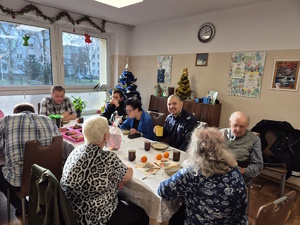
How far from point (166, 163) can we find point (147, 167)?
170 mm

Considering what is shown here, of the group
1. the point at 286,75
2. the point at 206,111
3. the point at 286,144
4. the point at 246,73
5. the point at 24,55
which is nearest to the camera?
the point at 286,144

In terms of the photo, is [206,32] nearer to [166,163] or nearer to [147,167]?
[166,163]

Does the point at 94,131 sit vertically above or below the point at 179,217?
above

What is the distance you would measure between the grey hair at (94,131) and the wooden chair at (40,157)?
1.94ft

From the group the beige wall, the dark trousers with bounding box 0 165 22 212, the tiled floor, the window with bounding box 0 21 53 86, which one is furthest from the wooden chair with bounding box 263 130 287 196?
the window with bounding box 0 21 53 86

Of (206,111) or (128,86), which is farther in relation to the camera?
(128,86)

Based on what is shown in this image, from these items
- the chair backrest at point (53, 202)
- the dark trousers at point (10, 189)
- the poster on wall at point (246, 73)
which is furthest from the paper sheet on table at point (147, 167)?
the poster on wall at point (246, 73)

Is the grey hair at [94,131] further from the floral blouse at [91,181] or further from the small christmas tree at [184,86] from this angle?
the small christmas tree at [184,86]

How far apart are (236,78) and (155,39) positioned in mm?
1972

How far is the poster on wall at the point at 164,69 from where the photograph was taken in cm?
410

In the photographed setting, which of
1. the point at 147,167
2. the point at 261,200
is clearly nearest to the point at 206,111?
the point at 261,200

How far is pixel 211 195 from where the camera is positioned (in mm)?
1108

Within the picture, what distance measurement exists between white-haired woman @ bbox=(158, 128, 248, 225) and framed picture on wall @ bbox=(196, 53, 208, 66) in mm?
2604

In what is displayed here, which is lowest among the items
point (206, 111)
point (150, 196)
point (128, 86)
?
point (150, 196)
